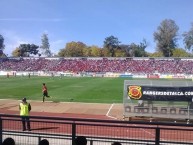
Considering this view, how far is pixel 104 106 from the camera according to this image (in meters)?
29.3

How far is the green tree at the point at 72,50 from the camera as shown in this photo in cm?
16275

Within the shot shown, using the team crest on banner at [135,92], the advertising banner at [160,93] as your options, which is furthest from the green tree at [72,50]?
the advertising banner at [160,93]

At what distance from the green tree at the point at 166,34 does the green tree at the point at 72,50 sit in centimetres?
4266

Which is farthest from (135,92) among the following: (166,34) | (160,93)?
(166,34)

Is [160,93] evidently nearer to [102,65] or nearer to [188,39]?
[102,65]

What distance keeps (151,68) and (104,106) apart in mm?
66051

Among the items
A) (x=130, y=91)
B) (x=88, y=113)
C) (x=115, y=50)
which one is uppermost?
(x=115, y=50)

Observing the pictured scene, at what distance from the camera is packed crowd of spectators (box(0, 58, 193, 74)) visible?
3628 inches

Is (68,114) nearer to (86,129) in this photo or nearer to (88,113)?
(88,113)

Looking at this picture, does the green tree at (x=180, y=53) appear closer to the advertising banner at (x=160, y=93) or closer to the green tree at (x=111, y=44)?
the green tree at (x=111, y=44)

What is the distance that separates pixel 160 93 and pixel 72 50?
471 ft

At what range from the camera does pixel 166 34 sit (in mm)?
135000

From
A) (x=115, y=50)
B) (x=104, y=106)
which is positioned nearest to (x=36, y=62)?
(x=115, y=50)

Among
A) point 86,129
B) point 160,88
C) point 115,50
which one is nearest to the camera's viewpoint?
point 86,129
